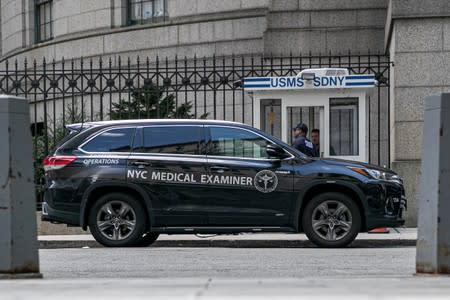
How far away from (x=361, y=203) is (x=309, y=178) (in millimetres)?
784

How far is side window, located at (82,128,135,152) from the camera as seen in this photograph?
1556 cm

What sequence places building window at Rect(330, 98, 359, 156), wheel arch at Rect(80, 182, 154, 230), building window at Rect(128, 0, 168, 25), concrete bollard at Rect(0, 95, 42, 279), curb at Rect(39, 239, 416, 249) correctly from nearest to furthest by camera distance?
concrete bollard at Rect(0, 95, 42, 279) → wheel arch at Rect(80, 182, 154, 230) → curb at Rect(39, 239, 416, 249) → building window at Rect(330, 98, 359, 156) → building window at Rect(128, 0, 168, 25)

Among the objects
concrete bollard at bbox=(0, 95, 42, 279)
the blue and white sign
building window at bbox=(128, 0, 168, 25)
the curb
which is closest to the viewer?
concrete bollard at bbox=(0, 95, 42, 279)

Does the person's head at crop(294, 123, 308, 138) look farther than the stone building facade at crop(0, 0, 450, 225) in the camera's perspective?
No

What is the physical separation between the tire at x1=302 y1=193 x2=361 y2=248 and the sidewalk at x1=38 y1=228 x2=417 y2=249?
4.11 feet

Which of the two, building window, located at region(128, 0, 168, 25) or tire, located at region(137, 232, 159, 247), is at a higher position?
building window, located at region(128, 0, 168, 25)

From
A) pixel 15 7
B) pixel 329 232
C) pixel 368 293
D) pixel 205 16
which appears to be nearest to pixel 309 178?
pixel 329 232

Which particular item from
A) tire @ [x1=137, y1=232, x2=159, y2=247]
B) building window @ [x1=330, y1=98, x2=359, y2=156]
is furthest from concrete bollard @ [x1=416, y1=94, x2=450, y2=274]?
building window @ [x1=330, y1=98, x2=359, y2=156]

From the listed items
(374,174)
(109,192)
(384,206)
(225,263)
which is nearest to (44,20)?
(109,192)

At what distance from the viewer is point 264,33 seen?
79.3 feet

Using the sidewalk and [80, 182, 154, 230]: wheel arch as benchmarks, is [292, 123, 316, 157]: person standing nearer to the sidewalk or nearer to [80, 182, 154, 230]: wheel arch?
the sidewalk

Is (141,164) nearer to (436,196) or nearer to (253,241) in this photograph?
(253,241)

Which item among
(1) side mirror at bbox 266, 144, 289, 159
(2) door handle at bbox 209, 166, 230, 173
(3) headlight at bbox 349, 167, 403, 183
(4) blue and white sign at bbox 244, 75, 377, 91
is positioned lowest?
(3) headlight at bbox 349, 167, 403, 183

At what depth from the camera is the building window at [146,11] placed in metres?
27.9
